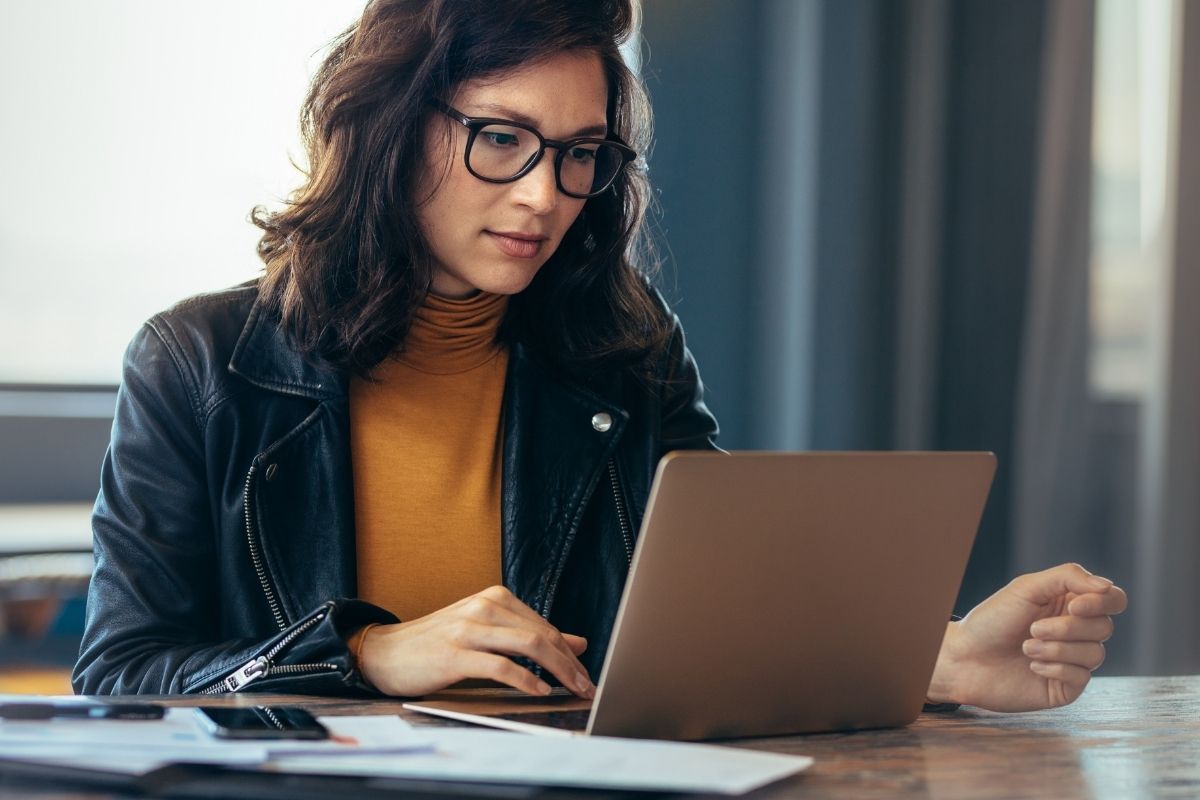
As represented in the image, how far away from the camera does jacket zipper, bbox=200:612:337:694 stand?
1104 mm

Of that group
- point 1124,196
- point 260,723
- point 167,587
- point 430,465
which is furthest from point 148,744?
point 1124,196

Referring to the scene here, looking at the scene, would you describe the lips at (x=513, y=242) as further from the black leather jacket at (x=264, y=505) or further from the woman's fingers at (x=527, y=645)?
the woman's fingers at (x=527, y=645)

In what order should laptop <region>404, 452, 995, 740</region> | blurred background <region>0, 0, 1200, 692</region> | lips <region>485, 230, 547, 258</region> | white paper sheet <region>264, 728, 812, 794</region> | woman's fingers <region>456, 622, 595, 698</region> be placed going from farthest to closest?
blurred background <region>0, 0, 1200, 692</region> → lips <region>485, 230, 547, 258</region> → woman's fingers <region>456, 622, 595, 698</region> → laptop <region>404, 452, 995, 740</region> → white paper sheet <region>264, 728, 812, 794</region>

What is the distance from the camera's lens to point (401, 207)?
157 cm

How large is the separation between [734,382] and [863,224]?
0.52 meters

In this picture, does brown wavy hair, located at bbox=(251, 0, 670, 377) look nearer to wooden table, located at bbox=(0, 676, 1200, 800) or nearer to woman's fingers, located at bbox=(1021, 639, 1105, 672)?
wooden table, located at bbox=(0, 676, 1200, 800)

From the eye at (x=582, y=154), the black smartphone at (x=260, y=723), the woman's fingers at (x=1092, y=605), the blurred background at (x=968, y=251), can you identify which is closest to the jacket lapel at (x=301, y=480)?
the eye at (x=582, y=154)

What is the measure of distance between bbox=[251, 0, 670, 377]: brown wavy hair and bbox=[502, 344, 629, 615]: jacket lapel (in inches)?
2.0

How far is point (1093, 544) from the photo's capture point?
3467mm

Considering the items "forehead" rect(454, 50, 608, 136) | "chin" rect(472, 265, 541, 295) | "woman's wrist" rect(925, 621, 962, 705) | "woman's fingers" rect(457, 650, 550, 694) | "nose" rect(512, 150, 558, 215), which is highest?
"forehead" rect(454, 50, 608, 136)

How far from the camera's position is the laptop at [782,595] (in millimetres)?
870

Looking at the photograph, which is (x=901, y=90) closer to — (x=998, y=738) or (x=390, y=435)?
(x=390, y=435)

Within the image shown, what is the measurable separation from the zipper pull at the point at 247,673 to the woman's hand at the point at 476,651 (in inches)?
3.8

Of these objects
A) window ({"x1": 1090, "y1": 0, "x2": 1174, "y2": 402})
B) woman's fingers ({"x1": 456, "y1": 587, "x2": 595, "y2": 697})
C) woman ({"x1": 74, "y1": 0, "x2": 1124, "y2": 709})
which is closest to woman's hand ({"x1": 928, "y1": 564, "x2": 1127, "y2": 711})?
woman's fingers ({"x1": 456, "y1": 587, "x2": 595, "y2": 697})
